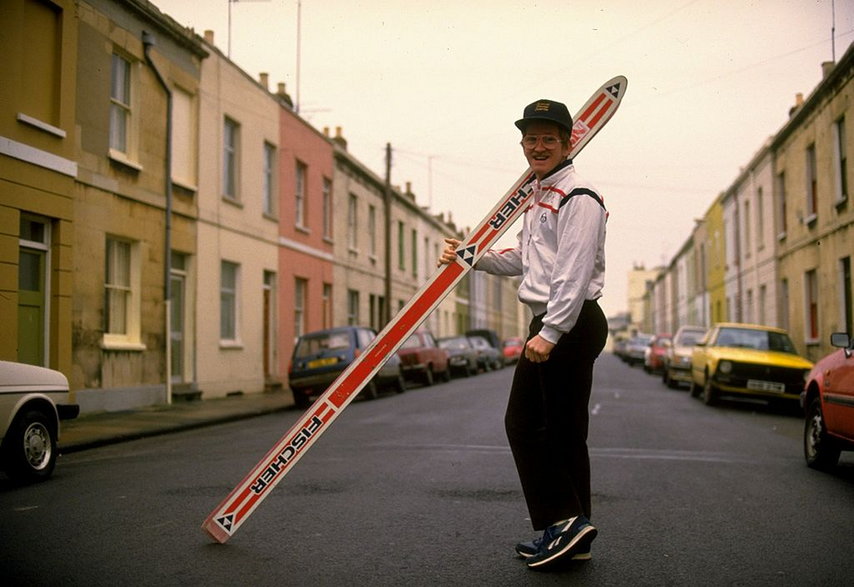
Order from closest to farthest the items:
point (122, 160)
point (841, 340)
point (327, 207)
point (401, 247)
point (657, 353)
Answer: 1. point (841, 340)
2. point (122, 160)
3. point (327, 207)
4. point (657, 353)
5. point (401, 247)

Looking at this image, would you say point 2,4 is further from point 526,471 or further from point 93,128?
point 526,471

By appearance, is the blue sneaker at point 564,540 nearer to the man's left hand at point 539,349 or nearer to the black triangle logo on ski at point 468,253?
the man's left hand at point 539,349

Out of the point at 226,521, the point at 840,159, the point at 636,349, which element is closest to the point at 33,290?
the point at 226,521

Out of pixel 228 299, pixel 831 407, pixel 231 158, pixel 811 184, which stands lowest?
pixel 831 407

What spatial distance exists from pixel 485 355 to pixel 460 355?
22.7 ft

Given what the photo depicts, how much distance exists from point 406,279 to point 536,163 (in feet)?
122

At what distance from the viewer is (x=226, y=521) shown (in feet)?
15.5

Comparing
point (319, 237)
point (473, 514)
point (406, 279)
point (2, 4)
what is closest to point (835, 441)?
point (473, 514)

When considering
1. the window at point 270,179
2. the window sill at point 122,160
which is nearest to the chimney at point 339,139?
the window at point 270,179

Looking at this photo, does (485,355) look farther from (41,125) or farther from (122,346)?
(41,125)

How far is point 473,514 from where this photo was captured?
227 inches

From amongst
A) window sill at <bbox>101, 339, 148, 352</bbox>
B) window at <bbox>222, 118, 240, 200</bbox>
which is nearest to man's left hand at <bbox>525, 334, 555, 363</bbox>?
window sill at <bbox>101, 339, 148, 352</bbox>

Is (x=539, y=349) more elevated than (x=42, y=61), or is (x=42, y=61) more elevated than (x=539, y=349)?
(x=42, y=61)

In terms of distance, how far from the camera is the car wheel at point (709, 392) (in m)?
16.8
